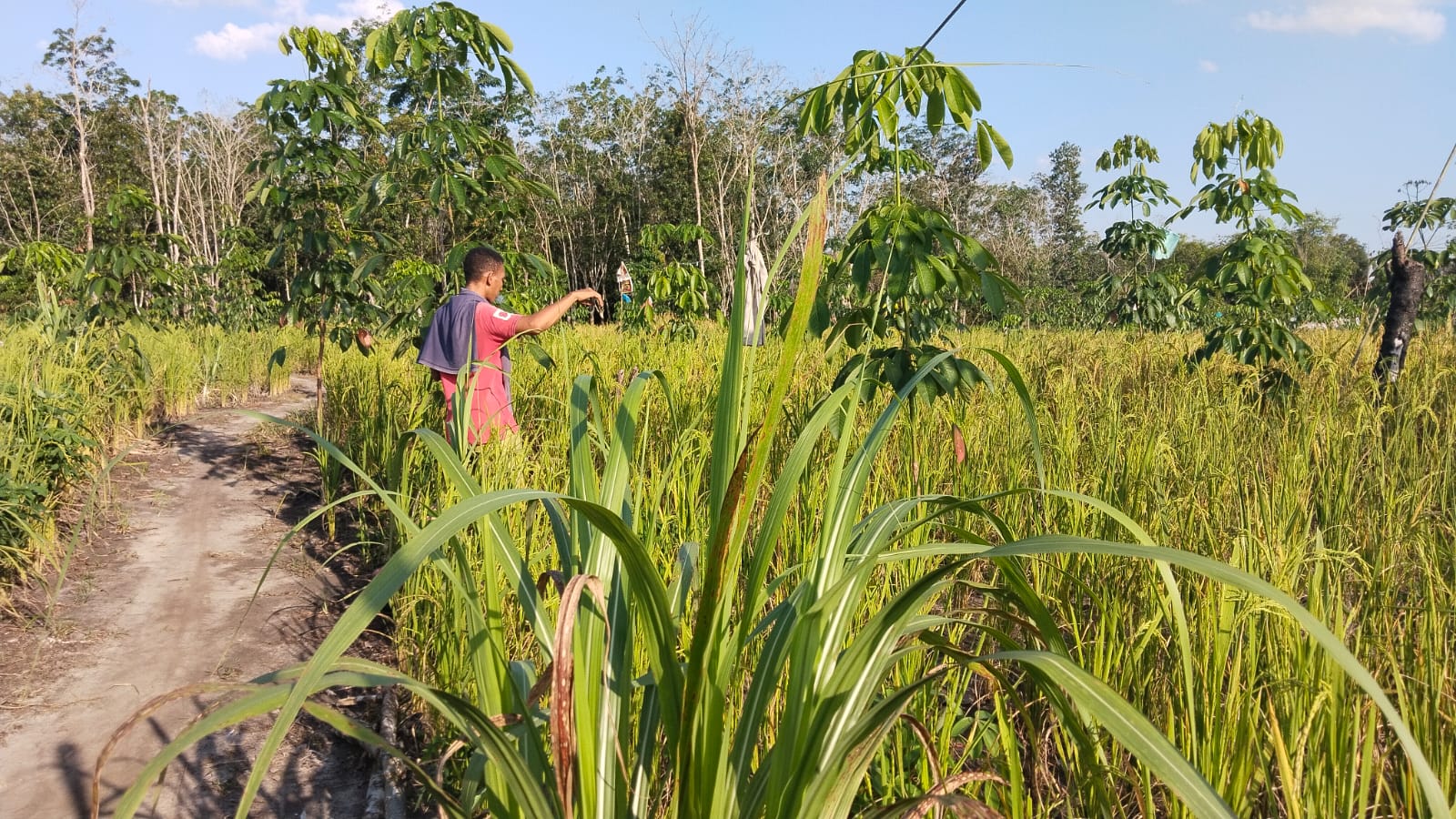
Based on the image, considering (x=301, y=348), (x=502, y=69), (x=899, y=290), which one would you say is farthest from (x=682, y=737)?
(x=301, y=348)

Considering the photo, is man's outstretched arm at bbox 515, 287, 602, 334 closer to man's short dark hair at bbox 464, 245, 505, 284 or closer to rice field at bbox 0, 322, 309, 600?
man's short dark hair at bbox 464, 245, 505, 284

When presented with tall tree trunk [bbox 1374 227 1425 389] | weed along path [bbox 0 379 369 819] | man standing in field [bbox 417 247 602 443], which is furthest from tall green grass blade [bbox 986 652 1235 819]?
tall tree trunk [bbox 1374 227 1425 389]

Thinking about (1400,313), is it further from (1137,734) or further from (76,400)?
(76,400)

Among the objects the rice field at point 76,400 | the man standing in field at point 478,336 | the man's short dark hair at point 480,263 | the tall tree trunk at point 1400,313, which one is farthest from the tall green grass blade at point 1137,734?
the tall tree trunk at point 1400,313

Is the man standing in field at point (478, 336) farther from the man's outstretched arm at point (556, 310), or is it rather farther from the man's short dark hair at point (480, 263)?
the man's outstretched arm at point (556, 310)

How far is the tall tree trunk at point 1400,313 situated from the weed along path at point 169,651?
5403 millimetres

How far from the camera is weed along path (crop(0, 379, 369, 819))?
2010mm

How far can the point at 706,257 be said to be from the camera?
32156 mm

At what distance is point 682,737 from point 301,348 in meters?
Result: 12.4

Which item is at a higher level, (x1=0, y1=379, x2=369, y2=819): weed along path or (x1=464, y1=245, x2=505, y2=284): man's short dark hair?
(x1=464, y1=245, x2=505, y2=284): man's short dark hair

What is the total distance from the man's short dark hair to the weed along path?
1.42 meters

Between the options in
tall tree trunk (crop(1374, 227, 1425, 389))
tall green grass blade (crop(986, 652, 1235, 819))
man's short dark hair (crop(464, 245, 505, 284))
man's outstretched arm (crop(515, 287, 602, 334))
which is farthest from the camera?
tall tree trunk (crop(1374, 227, 1425, 389))

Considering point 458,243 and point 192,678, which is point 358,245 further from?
point 192,678

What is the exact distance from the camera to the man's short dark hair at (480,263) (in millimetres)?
3730
